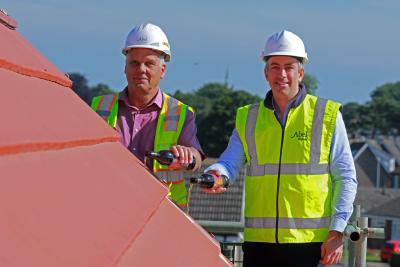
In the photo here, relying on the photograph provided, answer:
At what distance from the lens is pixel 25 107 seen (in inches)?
67.1

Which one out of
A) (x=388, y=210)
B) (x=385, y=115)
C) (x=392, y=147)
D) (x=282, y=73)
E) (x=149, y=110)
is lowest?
(x=388, y=210)

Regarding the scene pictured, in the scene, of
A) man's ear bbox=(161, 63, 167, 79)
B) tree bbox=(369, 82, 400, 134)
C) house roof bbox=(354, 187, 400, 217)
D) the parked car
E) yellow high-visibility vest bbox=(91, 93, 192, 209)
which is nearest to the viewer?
yellow high-visibility vest bbox=(91, 93, 192, 209)

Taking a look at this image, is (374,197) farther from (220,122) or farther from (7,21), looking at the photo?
(7,21)

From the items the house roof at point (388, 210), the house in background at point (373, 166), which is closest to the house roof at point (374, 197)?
the house roof at point (388, 210)

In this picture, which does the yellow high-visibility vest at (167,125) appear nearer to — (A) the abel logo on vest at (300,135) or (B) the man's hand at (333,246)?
(A) the abel logo on vest at (300,135)

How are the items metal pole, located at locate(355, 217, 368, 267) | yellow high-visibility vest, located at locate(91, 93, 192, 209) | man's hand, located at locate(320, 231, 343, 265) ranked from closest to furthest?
man's hand, located at locate(320, 231, 343, 265) < metal pole, located at locate(355, 217, 368, 267) < yellow high-visibility vest, located at locate(91, 93, 192, 209)

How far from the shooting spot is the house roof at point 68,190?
1303 millimetres

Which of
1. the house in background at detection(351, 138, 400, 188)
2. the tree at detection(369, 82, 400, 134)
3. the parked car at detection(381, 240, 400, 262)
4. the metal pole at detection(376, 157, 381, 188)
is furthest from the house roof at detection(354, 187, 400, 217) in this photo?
the tree at detection(369, 82, 400, 134)

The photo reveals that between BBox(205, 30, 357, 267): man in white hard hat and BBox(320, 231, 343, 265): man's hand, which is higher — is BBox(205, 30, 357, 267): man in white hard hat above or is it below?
above

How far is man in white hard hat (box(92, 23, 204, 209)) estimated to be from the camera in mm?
4367

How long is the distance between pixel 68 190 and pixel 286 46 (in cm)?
272

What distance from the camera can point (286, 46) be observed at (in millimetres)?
4152

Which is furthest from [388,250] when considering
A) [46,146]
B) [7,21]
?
[46,146]

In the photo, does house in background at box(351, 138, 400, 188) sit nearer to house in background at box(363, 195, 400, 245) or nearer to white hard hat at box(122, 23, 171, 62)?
house in background at box(363, 195, 400, 245)
